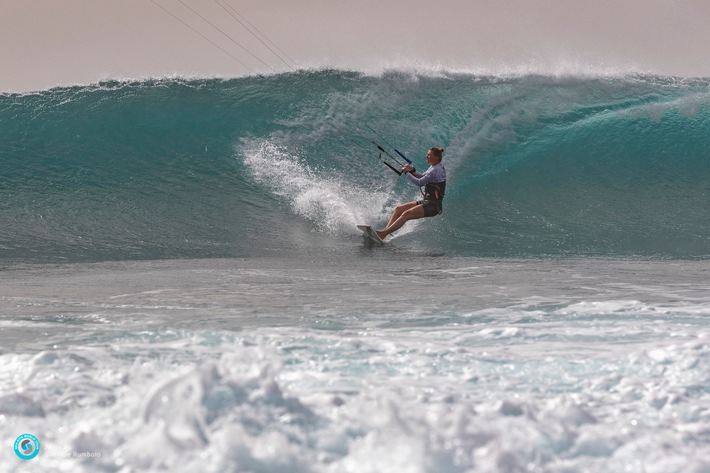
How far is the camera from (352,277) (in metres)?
7.15

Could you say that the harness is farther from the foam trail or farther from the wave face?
the foam trail

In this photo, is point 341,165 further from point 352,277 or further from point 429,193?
point 352,277

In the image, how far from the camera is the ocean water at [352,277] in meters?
2.97

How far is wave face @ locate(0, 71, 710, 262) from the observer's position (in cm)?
1002

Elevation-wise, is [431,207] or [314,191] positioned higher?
[314,191]

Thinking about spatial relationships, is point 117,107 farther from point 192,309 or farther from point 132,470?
point 132,470

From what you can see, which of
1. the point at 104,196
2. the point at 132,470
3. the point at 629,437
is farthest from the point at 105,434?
the point at 104,196

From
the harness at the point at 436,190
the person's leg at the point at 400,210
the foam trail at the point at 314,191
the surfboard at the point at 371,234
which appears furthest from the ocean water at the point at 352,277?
the harness at the point at 436,190

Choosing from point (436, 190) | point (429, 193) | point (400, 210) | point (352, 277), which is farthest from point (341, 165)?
point (352, 277)

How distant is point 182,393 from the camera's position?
10.3ft

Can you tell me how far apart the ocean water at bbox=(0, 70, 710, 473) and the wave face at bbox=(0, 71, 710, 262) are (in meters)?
0.06

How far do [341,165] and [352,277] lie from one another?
19.7 feet

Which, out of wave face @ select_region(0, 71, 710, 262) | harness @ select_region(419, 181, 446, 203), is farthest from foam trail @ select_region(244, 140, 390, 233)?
harness @ select_region(419, 181, 446, 203)

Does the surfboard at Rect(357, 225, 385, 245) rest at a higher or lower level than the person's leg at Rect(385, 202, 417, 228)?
lower
